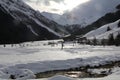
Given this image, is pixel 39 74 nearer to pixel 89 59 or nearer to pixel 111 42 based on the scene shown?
pixel 89 59

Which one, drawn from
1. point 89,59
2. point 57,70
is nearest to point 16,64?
point 57,70

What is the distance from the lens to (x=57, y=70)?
42250 millimetres

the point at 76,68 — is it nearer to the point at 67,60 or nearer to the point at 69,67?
the point at 69,67

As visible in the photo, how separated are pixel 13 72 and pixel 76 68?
12.9 meters

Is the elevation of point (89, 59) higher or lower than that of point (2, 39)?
lower

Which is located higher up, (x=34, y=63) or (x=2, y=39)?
(x=2, y=39)

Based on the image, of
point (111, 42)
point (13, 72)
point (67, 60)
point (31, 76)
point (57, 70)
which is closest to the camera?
point (31, 76)

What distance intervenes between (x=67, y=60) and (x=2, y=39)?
154 metres

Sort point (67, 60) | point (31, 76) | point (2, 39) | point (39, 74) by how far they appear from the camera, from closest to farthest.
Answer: point (31, 76)
point (39, 74)
point (67, 60)
point (2, 39)

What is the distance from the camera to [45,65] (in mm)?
43312

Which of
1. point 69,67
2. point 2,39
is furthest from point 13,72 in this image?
point 2,39

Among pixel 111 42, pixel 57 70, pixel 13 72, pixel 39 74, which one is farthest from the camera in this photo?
pixel 111 42

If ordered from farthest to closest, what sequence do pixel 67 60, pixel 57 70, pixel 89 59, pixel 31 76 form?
1. pixel 89 59
2. pixel 67 60
3. pixel 57 70
4. pixel 31 76

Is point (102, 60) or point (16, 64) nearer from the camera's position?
point (16, 64)
